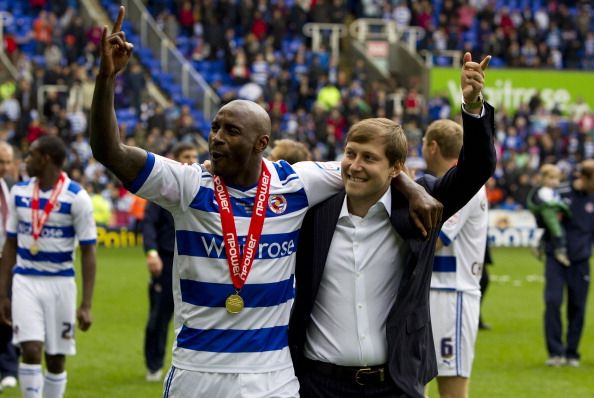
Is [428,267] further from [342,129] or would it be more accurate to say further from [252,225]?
[342,129]

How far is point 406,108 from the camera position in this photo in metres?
33.2

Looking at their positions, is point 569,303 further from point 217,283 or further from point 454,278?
point 217,283

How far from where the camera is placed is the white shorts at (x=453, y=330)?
7.72 metres

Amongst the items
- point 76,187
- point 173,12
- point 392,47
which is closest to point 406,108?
point 392,47

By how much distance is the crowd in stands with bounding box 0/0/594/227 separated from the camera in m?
29.2

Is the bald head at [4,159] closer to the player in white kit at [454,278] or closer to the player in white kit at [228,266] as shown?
the player in white kit at [454,278]

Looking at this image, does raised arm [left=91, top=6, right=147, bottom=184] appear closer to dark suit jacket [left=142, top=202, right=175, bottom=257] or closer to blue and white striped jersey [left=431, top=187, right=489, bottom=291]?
blue and white striped jersey [left=431, top=187, right=489, bottom=291]

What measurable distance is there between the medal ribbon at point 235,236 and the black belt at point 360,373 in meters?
0.62

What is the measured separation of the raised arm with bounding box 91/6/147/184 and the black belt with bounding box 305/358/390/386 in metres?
1.41

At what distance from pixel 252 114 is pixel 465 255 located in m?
3.18

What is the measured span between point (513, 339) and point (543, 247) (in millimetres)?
2031

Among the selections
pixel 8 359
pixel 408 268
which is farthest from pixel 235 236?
pixel 8 359

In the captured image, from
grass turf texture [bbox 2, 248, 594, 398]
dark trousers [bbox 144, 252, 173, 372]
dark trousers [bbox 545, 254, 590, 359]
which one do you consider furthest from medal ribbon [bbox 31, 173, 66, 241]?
dark trousers [bbox 545, 254, 590, 359]

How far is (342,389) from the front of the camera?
531 cm
